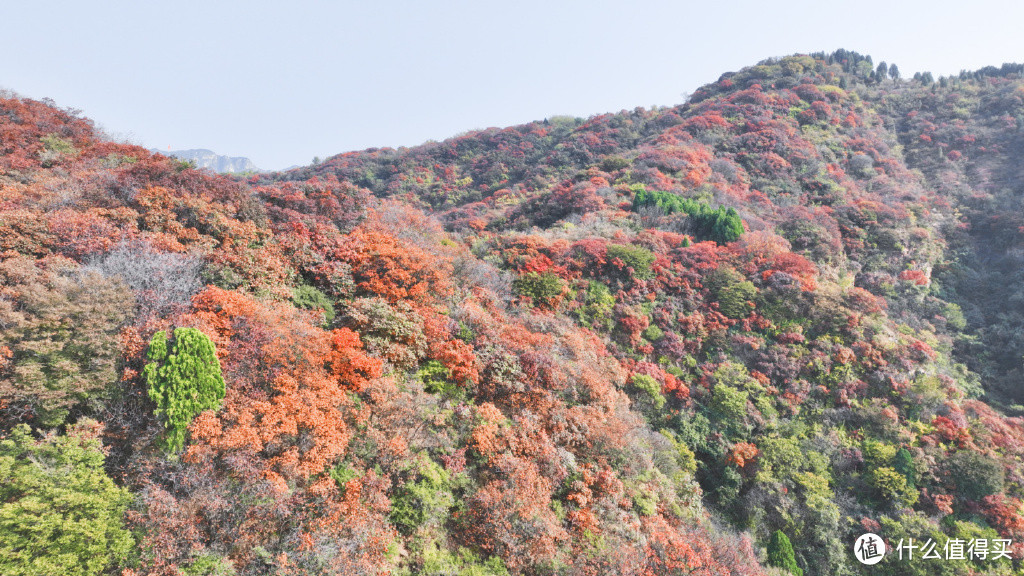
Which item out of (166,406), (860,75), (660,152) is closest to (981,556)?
(166,406)

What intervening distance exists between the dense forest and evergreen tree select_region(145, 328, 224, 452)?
6cm

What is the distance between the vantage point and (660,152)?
46.5 metres

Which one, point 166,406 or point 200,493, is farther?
point 166,406

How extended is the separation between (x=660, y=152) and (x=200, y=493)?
48592 millimetres

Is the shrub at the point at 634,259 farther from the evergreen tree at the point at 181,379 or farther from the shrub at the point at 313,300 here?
the evergreen tree at the point at 181,379

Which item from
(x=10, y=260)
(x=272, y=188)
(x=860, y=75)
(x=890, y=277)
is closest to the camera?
(x=10, y=260)

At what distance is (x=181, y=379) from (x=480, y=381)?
339 inches

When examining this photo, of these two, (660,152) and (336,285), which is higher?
(660,152)

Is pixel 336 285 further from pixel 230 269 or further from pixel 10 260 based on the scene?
pixel 10 260

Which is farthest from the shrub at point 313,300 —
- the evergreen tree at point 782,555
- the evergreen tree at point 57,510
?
the evergreen tree at point 782,555
